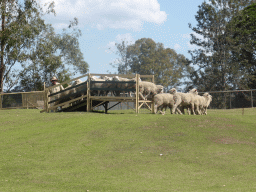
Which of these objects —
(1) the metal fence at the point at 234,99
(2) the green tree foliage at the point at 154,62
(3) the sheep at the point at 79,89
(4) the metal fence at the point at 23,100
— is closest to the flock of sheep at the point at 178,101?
(3) the sheep at the point at 79,89

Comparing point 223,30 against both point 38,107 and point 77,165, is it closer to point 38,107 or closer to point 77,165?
point 38,107

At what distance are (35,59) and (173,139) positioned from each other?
102ft

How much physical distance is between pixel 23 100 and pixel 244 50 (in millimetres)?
27368

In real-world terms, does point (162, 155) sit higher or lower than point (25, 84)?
lower

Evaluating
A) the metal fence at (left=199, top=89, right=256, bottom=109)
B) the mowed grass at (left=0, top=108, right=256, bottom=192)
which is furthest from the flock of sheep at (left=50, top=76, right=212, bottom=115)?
the metal fence at (left=199, top=89, right=256, bottom=109)

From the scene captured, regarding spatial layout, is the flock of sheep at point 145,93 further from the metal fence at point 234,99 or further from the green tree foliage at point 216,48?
A: the green tree foliage at point 216,48

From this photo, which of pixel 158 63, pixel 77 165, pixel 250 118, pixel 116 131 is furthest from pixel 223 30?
pixel 77 165

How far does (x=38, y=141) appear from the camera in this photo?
1255cm

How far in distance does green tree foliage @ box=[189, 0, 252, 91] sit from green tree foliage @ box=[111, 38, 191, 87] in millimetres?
13551

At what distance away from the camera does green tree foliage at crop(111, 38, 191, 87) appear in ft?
200

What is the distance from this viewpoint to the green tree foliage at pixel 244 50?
39.0 metres

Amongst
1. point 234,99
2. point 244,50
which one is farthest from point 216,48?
point 234,99

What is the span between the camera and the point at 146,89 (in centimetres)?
1942

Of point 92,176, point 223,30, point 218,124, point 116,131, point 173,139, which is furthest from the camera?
point 223,30
